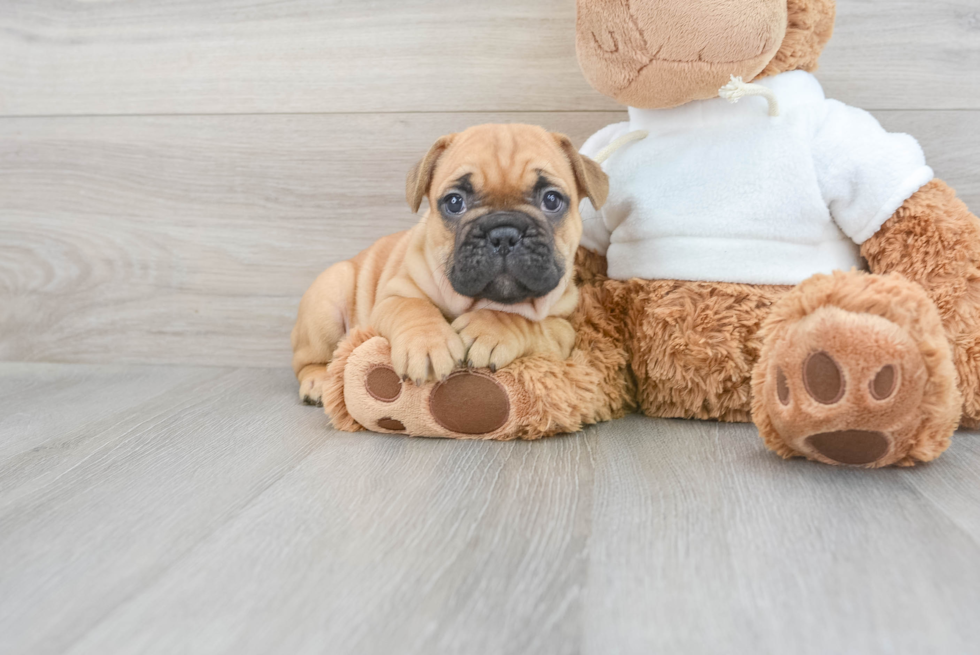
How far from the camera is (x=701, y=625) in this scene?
0.77 meters

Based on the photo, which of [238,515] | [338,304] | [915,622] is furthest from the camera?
[338,304]

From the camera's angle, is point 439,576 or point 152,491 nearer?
point 439,576

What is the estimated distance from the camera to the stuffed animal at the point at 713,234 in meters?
1.43

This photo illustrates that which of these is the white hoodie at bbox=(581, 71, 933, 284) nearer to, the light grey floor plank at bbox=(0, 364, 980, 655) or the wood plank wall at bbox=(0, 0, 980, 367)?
the light grey floor plank at bbox=(0, 364, 980, 655)

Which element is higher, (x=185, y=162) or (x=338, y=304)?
(x=185, y=162)

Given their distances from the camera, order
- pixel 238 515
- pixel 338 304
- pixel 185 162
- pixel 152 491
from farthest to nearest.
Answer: pixel 185 162
pixel 338 304
pixel 152 491
pixel 238 515

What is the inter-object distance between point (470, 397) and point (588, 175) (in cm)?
51

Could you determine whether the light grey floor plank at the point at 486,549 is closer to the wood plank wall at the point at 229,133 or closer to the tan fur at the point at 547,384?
the tan fur at the point at 547,384

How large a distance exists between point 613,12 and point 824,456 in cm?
88

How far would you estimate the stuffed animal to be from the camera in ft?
4.69

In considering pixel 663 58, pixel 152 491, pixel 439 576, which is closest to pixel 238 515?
pixel 152 491

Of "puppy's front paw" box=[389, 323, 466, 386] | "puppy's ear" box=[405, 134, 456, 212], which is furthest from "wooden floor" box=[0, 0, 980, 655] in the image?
"puppy's ear" box=[405, 134, 456, 212]

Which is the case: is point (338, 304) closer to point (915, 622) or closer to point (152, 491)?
point (152, 491)

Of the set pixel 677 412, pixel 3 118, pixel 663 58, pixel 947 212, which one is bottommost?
pixel 677 412
